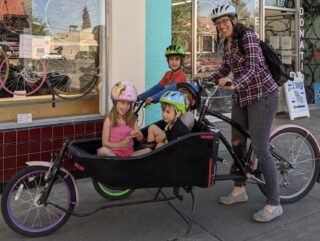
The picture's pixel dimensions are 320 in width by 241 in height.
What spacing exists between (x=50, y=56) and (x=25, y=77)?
0.37 metres

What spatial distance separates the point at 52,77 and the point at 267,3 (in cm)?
526

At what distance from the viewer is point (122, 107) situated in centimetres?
380

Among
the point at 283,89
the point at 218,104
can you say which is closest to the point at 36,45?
the point at 218,104

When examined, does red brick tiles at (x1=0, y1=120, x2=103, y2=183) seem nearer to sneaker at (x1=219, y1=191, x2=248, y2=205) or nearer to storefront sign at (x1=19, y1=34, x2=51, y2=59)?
storefront sign at (x1=19, y1=34, x2=51, y2=59)

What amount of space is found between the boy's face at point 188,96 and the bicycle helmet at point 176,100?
25 centimetres

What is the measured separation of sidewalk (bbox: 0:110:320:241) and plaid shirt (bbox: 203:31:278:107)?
1.03 m

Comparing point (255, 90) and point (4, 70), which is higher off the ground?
point (4, 70)

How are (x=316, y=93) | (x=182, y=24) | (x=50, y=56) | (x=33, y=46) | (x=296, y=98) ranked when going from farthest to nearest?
(x=316, y=93) < (x=296, y=98) < (x=182, y=24) < (x=50, y=56) < (x=33, y=46)

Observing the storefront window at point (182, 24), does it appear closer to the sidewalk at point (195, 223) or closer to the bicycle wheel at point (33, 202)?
the sidewalk at point (195, 223)

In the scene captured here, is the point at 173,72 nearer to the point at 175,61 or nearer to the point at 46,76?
the point at 175,61

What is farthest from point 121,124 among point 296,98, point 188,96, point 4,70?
point 296,98

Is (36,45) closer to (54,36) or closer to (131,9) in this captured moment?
(54,36)

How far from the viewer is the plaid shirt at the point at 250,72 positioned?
3.59 metres

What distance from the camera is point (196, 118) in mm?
3969
